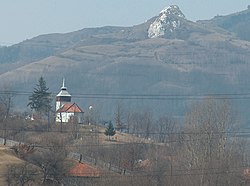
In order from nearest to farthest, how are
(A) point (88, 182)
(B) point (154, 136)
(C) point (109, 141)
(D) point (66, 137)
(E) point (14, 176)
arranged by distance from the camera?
(E) point (14, 176) < (A) point (88, 182) < (D) point (66, 137) < (C) point (109, 141) < (B) point (154, 136)

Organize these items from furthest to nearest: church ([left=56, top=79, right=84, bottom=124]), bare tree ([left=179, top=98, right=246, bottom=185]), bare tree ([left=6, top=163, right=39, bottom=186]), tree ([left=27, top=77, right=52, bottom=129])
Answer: church ([left=56, top=79, right=84, bottom=124]), tree ([left=27, top=77, right=52, bottom=129]), bare tree ([left=179, top=98, right=246, bottom=185]), bare tree ([left=6, top=163, right=39, bottom=186])

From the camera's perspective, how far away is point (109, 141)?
77000 millimetres

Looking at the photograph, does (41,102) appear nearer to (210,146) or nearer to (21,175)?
(210,146)

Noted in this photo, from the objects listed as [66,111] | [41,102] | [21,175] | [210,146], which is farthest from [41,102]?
[21,175]

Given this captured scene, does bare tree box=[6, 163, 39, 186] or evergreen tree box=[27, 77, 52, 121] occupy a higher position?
evergreen tree box=[27, 77, 52, 121]

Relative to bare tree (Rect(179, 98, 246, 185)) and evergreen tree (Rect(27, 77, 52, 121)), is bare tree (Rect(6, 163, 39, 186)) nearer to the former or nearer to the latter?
bare tree (Rect(179, 98, 246, 185))

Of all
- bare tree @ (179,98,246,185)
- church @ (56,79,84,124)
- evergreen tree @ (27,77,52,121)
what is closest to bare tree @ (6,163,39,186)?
bare tree @ (179,98,246,185)

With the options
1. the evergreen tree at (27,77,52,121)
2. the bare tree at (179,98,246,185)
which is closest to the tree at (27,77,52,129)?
the evergreen tree at (27,77,52,121)

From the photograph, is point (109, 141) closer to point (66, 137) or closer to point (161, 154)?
point (66, 137)

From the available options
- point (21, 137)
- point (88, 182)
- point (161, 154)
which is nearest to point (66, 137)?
point (21, 137)

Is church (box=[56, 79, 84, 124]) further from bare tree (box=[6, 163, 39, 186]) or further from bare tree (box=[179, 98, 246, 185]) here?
bare tree (box=[6, 163, 39, 186])

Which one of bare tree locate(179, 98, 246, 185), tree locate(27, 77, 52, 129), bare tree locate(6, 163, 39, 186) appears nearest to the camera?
bare tree locate(6, 163, 39, 186)

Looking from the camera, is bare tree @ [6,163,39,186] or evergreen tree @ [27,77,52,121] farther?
evergreen tree @ [27,77,52,121]

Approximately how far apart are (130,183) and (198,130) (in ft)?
41.9
